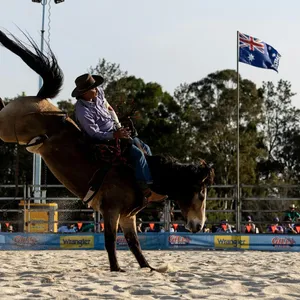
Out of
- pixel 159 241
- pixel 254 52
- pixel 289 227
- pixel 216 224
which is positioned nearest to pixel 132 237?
pixel 159 241

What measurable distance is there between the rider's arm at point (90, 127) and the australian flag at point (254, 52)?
11765 mm

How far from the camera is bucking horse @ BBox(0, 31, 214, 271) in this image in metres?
7.39

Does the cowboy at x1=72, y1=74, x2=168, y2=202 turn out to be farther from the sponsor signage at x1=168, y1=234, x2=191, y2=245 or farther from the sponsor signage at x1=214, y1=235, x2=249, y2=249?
the sponsor signage at x1=168, y1=234, x2=191, y2=245

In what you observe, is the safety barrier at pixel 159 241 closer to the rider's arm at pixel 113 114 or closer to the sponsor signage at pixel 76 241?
the sponsor signage at pixel 76 241

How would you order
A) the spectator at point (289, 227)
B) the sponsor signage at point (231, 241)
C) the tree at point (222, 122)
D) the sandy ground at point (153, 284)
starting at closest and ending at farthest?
the sandy ground at point (153, 284) < the sponsor signage at point (231, 241) < the spectator at point (289, 227) < the tree at point (222, 122)

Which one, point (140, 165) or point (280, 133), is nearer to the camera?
point (140, 165)

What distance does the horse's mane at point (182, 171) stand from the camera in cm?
746

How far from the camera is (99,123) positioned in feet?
24.9

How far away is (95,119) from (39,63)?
0.97m

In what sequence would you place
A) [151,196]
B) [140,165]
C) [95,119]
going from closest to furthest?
[140,165]
[95,119]
[151,196]

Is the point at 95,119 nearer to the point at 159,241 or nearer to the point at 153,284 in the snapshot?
the point at 153,284

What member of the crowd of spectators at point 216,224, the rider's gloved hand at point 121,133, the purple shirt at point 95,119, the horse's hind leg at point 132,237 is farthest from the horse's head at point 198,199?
the crowd of spectators at point 216,224

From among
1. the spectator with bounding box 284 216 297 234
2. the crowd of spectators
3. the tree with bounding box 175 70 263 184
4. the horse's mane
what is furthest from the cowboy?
the tree with bounding box 175 70 263 184

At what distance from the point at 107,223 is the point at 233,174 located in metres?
32.5
